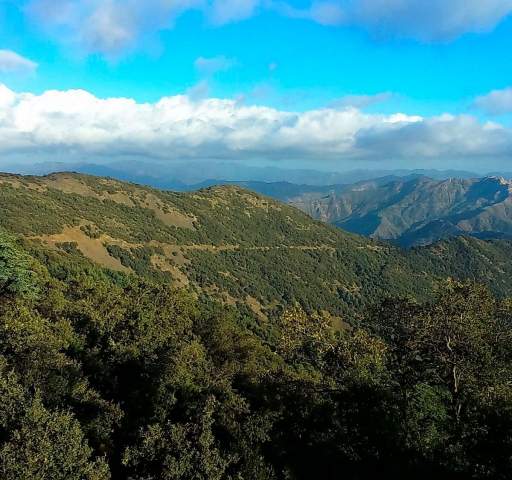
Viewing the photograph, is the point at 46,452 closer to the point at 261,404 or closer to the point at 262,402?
the point at 261,404

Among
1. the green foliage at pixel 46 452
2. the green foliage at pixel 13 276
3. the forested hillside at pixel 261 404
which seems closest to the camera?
the green foliage at pixel 46 452

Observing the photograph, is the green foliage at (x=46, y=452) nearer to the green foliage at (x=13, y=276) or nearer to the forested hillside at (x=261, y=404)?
the forested hillside at (x=261, y=404)

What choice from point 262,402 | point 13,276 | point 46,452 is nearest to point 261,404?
point 262,402

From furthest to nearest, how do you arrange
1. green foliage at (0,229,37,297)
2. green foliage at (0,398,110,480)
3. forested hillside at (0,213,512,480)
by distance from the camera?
green foliage at (0,229,37,297) → forested hillside at (0,213,512,480) → green foliage at (0,398,110,480)

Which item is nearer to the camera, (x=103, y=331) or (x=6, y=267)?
(x=103, y=331)

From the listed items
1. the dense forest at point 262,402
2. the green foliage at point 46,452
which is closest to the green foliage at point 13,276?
the dense forest at point 262,402

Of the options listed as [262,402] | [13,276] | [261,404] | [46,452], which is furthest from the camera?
[13,276]

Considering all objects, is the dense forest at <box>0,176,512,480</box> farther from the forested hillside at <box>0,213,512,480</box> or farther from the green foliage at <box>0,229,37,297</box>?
the green foliage at <box>0,229,37,297</box>

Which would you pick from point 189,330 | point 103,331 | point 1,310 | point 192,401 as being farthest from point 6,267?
point 192,401

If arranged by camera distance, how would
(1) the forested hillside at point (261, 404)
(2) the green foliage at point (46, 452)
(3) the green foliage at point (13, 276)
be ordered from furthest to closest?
(3) the green foliage at point (13, 276)
(1) the forested hillside at point (261, 404)
(2) the green foliage at point (46, 452)

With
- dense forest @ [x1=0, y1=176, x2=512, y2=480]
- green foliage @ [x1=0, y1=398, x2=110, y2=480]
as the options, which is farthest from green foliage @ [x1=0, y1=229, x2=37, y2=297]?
green foliage @ [x1=0, y1=398, x2=110, y2=480]

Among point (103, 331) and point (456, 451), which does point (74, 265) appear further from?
point (456, 451)
